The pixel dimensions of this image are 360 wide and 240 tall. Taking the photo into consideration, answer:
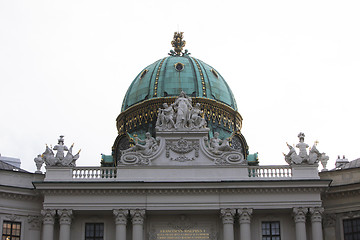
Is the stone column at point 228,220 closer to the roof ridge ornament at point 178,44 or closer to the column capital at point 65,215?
the column capital at point 65,215

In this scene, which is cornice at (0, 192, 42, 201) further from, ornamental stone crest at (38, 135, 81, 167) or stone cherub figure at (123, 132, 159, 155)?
stone cherub figure at (123, 132, 159, 155)

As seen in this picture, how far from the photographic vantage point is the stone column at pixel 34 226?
40603 mm

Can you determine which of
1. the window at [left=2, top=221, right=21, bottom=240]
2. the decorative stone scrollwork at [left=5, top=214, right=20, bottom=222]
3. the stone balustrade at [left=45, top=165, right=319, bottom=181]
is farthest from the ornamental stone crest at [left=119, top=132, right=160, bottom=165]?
the window at [left=2, top=221, right=21, bottom=240]

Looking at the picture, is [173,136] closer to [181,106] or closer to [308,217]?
[181,106]

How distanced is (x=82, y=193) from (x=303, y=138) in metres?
13.0

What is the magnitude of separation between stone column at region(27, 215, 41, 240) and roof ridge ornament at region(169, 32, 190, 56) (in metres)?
20.0

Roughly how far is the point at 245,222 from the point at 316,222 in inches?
153

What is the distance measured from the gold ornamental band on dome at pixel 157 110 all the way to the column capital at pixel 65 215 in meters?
12.3

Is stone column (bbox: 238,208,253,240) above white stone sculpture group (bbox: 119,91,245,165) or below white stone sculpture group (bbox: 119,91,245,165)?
below

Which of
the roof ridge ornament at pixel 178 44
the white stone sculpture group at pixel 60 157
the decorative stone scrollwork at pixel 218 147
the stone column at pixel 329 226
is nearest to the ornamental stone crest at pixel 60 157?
the white stone sculpture group at pixel 60 157

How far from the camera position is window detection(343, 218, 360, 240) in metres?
40.0

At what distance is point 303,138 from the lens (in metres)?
41.6

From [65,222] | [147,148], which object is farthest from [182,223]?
[65,222]

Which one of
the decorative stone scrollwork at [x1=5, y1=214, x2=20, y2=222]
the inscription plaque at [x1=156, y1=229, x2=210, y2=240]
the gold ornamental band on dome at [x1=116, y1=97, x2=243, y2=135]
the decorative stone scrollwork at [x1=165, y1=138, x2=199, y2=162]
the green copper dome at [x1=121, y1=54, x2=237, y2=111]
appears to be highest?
the green copper dome at [x1=121, y1=54, x2=237, y2=111]
